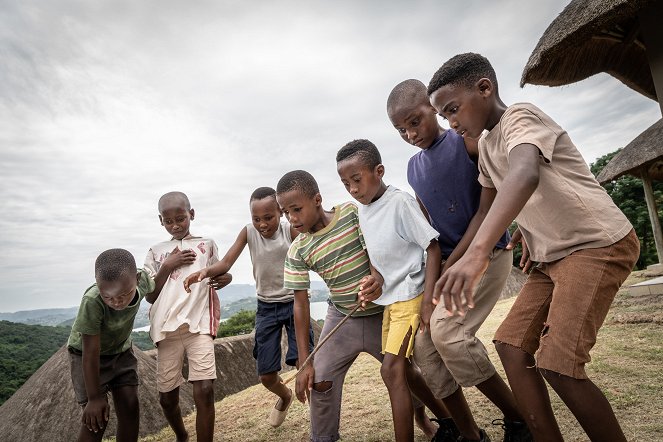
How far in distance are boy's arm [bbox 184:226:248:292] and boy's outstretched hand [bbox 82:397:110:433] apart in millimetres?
990

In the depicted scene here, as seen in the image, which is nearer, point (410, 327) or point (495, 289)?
point (410, 327)

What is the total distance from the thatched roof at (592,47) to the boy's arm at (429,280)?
16.5ft

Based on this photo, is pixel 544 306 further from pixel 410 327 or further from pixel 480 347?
pixel 410 327

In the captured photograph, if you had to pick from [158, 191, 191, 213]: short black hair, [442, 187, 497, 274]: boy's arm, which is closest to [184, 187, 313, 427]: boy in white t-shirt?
[158, 191, 191, 213]: short black hair

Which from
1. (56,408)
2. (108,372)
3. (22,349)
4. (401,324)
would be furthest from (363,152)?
(22,349)

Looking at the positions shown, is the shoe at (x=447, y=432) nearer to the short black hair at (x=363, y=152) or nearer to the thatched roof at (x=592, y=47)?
the short black hair at (x=363, y=152)

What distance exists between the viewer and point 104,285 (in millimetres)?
2781

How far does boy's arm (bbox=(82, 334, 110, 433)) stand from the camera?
2680 millimetres

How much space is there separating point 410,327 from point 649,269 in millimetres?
11771

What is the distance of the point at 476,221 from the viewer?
2184mm

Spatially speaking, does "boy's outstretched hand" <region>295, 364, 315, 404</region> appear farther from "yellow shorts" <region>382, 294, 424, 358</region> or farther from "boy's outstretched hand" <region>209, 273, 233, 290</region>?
"boy's outstretched hand" <region>209, 273, 233, 290</region>

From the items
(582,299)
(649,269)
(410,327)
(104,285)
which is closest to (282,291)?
(104,285)

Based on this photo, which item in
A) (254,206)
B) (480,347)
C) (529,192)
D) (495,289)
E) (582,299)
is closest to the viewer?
(529,192)

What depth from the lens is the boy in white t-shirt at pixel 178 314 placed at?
10.5 feet
